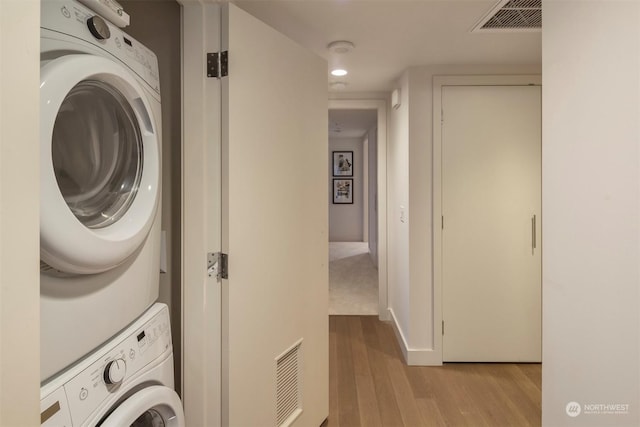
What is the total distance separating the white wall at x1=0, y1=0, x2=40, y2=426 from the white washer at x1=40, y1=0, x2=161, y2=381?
0.18 meters

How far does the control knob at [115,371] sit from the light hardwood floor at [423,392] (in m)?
1.45

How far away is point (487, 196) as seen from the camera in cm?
272

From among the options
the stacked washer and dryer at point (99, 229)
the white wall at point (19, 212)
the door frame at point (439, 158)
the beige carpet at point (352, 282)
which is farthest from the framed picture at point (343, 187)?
the white wall at point (19, 212)

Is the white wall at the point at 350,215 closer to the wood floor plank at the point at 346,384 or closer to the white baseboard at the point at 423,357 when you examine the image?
the wood floor plank at the point at 346,384

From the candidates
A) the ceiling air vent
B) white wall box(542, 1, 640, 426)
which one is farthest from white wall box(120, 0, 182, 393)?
the ceiling air vent

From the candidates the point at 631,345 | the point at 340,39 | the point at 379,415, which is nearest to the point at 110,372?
the point at 631,345

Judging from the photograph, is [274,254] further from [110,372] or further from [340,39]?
[340,39]

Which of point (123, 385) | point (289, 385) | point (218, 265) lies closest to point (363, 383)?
point (289, 385)

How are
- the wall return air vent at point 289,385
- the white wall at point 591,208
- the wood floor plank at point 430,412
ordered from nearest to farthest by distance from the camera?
the white wall at point 591,208 < the wall return air vent at point 289,385 < the wood floor plank at point 430,412

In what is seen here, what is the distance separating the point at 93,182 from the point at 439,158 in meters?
2.27

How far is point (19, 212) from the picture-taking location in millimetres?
543

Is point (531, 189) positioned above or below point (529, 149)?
below

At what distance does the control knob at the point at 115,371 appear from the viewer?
35.5 inches

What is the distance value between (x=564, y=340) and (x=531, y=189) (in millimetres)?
1838
